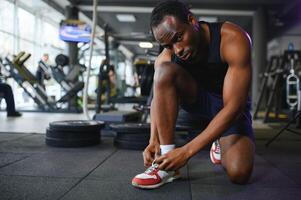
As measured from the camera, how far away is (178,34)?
1.08 m

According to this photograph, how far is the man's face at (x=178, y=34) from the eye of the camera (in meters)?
1.08

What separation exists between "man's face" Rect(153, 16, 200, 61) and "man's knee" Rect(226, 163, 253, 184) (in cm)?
54

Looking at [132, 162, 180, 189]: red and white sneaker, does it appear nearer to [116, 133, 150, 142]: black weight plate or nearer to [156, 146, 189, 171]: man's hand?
[156, 146, 189, 171]: man's hand

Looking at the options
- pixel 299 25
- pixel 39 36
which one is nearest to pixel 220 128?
pixel 39 36

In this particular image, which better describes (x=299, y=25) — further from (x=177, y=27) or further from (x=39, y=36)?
(x=177, y=27)

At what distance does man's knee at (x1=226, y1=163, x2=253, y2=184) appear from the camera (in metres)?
1.29

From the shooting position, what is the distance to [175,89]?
1344 millimetres

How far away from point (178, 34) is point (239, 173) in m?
0.65

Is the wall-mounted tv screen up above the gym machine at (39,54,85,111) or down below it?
above

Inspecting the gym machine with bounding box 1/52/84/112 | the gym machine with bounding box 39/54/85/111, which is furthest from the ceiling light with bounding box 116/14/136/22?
the gym machine with bounding box 1/52/84/112

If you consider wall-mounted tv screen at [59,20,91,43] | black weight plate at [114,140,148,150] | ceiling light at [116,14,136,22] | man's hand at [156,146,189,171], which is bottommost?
black weight plate at [114,140,148,150]

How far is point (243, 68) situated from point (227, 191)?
0.50 metres

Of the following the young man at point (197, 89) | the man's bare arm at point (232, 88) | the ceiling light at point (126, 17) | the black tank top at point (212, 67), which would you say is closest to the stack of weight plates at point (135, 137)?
the young man at point (197, 89)

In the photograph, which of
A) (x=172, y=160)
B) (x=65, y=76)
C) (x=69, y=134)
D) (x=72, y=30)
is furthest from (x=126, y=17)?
(x=172, y=160)
